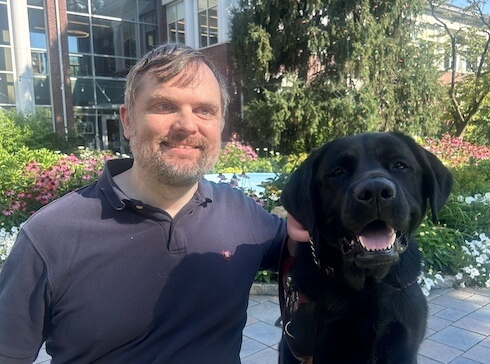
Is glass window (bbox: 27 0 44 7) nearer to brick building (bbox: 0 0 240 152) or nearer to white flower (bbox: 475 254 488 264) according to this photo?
brick building (bbox: 0 0 240 152)

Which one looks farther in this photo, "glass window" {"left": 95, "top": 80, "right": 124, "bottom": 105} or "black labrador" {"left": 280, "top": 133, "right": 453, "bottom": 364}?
"glass window" {"left": 95, "top": 80, "right": 124, "bottom": 105}

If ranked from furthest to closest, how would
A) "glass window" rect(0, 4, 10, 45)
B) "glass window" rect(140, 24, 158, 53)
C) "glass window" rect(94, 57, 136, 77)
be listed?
"glass window" rect(140, 24, 158, 53), "glass window" rect(94, 57, 136, 77), "glass window" rect(0, 4, 10, 45)

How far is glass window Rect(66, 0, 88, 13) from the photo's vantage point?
22625 millimetres

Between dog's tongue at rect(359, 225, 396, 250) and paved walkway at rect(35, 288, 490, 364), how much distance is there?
1.81m

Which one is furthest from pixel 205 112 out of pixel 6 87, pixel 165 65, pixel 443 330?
pixel 6 87

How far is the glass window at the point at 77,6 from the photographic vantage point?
22.6 meters

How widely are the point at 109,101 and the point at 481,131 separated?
1998 cm

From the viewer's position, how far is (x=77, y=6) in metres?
22.9

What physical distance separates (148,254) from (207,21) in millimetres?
19944

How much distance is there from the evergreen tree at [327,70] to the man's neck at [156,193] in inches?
533

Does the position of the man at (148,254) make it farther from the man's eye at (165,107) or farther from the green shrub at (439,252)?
the green shrub at (439,252)

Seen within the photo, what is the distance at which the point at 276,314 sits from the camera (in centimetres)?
415

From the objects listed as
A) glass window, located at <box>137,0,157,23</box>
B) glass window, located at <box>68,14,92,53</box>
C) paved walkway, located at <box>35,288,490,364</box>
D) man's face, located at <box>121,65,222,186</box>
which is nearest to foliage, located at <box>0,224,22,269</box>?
paved walkway, located at <box>35,288,490,364</box>

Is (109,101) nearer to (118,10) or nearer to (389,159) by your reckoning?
(118,10)
